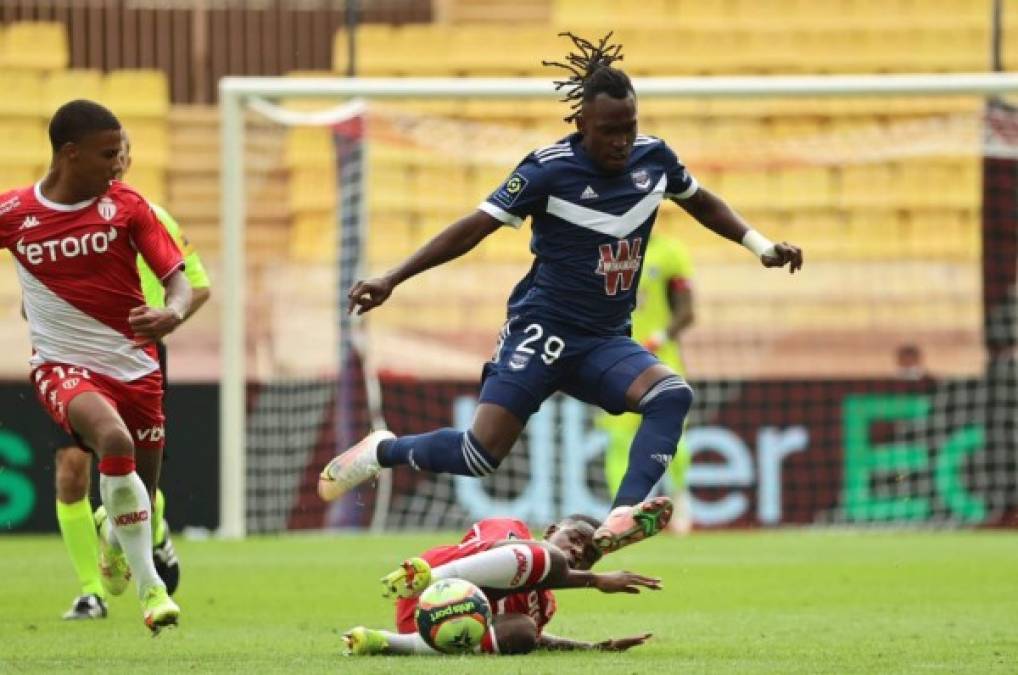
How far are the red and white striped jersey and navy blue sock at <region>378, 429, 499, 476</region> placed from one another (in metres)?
1.04

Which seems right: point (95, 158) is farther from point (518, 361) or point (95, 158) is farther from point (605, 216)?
point (605, 216)

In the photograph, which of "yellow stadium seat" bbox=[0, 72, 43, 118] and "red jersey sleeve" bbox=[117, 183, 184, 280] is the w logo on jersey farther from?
"yellow stadium seat" bbox=[0, 72, 43, 118]

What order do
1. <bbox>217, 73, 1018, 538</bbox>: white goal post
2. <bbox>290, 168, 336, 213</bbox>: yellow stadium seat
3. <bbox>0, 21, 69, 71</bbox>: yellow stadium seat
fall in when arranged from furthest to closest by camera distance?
<bbox>0, 21, 69, 71</bbox>: yellow stadium seat, <bbox>290, 168, 336, 213</bbox>: yellow stadium seat, <bbox>217, 73, 1018, 538</bbox>: white goal post

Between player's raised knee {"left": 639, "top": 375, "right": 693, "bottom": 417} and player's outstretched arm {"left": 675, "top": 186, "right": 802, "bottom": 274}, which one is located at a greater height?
player's outstretched arm {"left": 675, "top": 186, "right": 802, "bottom": 274}

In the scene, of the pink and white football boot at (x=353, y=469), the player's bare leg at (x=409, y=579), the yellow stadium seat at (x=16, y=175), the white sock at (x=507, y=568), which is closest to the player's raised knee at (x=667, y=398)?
the white sock at (x=507, y=568)

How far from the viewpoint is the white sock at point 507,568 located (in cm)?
637

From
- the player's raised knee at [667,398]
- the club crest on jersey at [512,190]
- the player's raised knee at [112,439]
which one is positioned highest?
the club crest on jersey at [512,190]

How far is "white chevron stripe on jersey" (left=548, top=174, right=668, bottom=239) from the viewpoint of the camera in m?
7.31

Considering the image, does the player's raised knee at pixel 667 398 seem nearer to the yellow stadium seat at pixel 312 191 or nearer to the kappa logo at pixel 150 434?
the kappa logo at pixel 150 434

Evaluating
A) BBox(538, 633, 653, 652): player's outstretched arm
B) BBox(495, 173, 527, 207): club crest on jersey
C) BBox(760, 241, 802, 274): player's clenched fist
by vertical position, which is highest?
BBox(495, 173, 527, 207): club crest on jersey

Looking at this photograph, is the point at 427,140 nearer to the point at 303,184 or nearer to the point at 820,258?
the point at 303,184

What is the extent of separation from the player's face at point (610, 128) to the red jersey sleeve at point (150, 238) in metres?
1.56

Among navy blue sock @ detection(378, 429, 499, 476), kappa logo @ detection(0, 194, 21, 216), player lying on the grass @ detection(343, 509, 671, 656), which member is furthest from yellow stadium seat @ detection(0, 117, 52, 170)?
player lying on the grass @ detection(343, 509, 671, 656)

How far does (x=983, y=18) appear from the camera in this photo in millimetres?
18797
